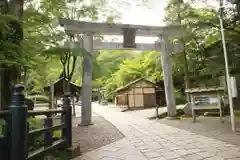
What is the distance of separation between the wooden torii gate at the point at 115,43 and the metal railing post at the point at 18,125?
6347 millimetres

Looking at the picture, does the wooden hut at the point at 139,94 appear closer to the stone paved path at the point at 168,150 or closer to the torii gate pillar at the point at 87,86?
the torii gate pillar at the point at 87,86

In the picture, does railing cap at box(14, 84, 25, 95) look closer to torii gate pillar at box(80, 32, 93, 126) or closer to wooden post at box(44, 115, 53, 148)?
wooden post at box(44, 115, 53, 148)

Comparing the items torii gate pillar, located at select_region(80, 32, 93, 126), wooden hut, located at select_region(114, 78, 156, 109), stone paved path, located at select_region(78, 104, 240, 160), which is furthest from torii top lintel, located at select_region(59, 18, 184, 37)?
wooden hut, located at select_region(114, 78, 156, 109)

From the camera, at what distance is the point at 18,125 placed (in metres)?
2.07

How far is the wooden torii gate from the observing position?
8492 mm

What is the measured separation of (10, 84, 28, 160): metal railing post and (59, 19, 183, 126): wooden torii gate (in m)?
6.35

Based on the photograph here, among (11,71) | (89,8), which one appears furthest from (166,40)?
(11,71)

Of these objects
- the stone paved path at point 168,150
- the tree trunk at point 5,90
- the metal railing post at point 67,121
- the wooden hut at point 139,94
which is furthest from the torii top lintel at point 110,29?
the wooden hut at point 139,94

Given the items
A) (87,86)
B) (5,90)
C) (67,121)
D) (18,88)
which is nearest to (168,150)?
(67,121)

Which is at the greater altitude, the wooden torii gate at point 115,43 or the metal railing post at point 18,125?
the wooden torii gate at point 115,43

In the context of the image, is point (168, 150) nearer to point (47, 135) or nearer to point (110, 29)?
point (47, 135)

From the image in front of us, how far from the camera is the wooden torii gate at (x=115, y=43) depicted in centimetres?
849

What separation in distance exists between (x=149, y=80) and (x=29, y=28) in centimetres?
1514

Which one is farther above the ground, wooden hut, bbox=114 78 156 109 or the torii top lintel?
the torii top lintel
